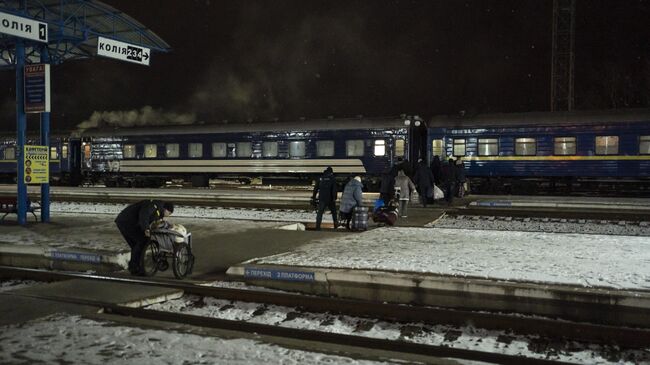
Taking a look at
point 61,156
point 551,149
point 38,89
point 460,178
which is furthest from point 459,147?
point 61,156

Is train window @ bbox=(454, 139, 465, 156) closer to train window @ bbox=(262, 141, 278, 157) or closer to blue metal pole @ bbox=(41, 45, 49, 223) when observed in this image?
train window @ bbox=(262, 141, 278, 157)

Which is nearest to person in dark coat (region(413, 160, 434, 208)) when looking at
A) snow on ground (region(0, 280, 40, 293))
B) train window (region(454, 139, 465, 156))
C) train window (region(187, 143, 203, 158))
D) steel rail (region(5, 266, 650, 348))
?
train window (region(454, 139, 465, 156))

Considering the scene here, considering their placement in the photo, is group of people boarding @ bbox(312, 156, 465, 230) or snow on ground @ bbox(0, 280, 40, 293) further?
group of people boarding @ bbox(312, 156, 465, 230)

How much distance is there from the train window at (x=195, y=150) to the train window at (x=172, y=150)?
68 cm

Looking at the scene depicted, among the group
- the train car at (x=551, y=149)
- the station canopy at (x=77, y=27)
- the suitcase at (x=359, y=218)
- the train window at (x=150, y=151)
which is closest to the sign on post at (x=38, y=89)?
the station canopy at (x=77, y=27)

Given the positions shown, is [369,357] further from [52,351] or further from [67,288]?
[67,288]

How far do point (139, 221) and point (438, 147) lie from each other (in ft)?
63.3

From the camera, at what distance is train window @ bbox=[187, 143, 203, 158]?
31438 mm

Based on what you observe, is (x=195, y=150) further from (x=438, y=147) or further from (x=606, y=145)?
(x=606, y=145)

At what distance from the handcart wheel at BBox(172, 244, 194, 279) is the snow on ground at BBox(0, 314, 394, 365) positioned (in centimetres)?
270

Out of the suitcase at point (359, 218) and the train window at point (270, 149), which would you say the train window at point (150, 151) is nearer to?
the train window at point (270, 149)

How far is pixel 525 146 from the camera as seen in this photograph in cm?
2539

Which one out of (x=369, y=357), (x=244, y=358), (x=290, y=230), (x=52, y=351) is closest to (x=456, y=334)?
(x=369, y=357)

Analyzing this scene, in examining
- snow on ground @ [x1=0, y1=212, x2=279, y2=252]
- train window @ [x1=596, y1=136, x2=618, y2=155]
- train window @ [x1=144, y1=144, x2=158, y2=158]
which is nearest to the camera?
snow on ground @ [x1=0, y1=212, x2=279, y2=252]
